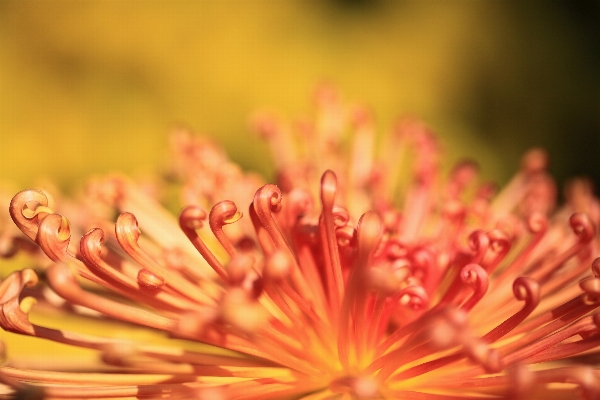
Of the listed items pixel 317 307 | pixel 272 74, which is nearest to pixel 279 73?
pixel 272 74

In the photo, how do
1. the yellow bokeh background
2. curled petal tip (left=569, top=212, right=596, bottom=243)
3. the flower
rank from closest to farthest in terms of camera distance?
the flower
curled petal tip (left=569, top=212, right=596, bottom=243)
the yellow bokeh background

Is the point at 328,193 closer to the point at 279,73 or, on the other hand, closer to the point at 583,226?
the point at 583,226

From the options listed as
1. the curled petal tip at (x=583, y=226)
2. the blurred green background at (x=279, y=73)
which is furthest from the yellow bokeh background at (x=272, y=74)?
the curled petal tip at (x=583, y=226)

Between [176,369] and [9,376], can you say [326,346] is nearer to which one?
[176,369]

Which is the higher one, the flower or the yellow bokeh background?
the yellow bokeh background

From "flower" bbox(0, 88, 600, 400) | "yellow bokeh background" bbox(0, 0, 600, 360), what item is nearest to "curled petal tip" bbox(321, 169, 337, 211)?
"flower" bbox(0, 88, 600, 400)

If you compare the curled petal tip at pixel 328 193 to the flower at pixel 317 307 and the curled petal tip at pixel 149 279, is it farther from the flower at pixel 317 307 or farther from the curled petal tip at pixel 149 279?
the curled petal tip at pixel 149 279

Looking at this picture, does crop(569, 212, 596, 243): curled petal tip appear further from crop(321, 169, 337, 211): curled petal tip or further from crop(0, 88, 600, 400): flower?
crop(321, 169, 337, 211): curled petal tip

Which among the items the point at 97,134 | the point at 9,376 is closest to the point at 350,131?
the point at 97,134
